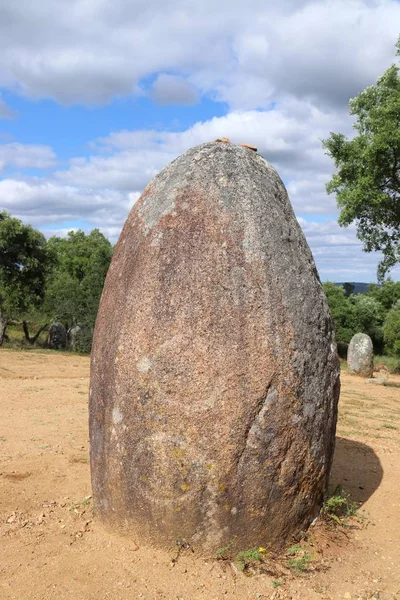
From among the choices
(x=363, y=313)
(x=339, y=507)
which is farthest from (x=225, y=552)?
(x=363, y=313)

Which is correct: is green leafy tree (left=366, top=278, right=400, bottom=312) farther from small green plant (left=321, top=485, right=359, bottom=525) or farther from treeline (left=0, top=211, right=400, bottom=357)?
small green plant (left=321, top=485, right=359, bottom=525)

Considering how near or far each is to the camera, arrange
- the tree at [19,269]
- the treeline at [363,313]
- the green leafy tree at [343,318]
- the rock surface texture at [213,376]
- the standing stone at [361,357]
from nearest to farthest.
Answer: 1. the rock surface texture at [213,376]
2. the standing stone at [361,357]
3. the tree at [19,269]
4. the green leafy tree at [343,318]
5. the treeline at [363,313]

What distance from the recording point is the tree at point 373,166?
1633 centimetres

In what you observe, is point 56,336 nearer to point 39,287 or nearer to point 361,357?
point 39,287

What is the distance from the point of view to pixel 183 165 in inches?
187

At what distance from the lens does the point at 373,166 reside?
55.1 feet

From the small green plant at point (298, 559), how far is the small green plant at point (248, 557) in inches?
9.2

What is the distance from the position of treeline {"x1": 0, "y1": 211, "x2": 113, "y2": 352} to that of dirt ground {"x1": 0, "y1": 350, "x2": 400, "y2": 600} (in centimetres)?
1761

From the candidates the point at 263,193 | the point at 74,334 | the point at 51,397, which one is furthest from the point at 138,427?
the point at 74,334

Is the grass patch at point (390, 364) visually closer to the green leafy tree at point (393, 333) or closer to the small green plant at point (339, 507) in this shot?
the green leafy tree at point (393, 333)

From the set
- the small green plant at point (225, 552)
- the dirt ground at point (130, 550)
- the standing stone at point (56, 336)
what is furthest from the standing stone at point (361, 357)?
the small green plant at point (225, 552)

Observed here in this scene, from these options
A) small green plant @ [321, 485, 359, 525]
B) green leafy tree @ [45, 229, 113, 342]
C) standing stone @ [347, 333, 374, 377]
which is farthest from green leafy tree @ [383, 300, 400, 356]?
small green plant @ [321, 485, 359, 525]

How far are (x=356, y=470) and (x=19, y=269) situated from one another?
2073 centimetres

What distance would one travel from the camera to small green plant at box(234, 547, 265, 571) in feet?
13.8
